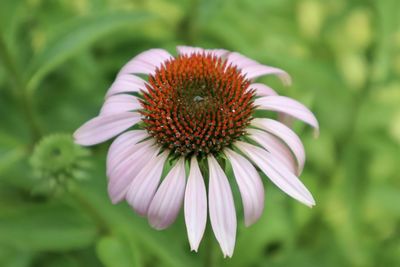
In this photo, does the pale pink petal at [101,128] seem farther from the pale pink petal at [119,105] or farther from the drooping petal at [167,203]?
the drooping petal at [167,203]

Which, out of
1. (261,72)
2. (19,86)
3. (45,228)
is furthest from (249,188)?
(19,86)

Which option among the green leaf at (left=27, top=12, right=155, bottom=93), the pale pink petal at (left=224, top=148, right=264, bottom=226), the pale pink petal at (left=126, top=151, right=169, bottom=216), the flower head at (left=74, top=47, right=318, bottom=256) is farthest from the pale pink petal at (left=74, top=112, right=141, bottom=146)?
the green leaf at (left=27, top=12, right=155, bottom=93)

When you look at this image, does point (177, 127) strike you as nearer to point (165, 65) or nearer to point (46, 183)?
point (165, 65)

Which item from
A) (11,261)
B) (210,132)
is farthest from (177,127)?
(11,261)

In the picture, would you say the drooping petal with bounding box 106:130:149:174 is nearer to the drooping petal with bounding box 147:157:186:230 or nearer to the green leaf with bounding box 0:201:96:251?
the drooping petal with bounding box 147:157:186:230

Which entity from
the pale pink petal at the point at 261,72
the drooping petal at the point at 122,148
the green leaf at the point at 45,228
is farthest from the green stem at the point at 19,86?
the pale pink petal at the point at 261,72

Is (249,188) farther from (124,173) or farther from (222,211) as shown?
(124,173)
